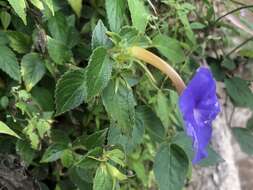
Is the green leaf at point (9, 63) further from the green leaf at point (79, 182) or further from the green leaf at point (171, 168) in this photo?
the green leaf at point (171, 168)

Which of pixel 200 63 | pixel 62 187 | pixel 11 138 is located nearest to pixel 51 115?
pixel 11 138

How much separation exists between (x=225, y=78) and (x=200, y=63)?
85mm

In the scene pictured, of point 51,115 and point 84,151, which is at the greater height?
point 51,115

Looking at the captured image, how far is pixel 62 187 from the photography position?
4.52ft

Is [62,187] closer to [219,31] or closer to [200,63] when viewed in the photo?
[200,63]

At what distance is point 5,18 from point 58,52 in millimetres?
130

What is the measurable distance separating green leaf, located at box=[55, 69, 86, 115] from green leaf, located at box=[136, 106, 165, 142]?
303 mm

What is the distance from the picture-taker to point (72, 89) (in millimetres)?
1081

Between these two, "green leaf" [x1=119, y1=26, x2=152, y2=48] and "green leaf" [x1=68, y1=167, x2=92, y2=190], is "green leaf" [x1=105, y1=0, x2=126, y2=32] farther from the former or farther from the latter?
"green leaf" [x1=68, y1=167, x2=92, y2=190]

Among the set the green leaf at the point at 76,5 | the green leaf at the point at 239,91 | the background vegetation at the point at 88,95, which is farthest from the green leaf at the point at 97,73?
the green leaf at the point at 239,91

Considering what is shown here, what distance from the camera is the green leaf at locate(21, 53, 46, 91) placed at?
4.09 feet

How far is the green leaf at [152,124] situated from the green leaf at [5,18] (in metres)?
0.35

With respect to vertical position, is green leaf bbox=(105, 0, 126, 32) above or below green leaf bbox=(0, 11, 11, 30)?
above

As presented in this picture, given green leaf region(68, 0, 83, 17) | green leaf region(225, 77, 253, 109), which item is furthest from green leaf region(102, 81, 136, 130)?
green leaf region(225, 77, 253, 109)
